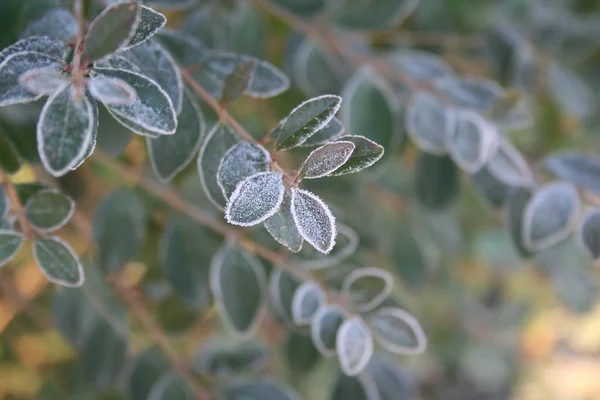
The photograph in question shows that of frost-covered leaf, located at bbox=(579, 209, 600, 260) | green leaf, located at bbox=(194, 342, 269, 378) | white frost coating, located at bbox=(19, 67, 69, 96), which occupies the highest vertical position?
white frost coating, located at bbox=(19, 67, 69, 96)

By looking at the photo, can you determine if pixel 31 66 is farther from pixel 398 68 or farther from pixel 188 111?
pixel 398 68

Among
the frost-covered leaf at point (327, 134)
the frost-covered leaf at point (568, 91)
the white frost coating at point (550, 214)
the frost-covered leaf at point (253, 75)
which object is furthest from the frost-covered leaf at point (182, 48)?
the frost-covered leaf at point (568, 91)

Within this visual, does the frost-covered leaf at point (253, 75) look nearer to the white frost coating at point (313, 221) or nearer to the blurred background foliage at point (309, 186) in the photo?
the blurred background foliage at point (309, 186)

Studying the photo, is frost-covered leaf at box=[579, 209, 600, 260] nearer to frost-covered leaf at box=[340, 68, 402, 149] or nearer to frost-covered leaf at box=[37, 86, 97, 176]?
frost-covered leaf at box=[340, 68, 402, 149]

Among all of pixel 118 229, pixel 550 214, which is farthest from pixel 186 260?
pixel 550 214

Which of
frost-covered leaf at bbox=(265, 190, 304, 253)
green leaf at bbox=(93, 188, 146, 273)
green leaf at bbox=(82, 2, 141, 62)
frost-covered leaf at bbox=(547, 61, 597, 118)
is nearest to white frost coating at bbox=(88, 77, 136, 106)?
green leaf at bbox=(82, 2, 141, 62)

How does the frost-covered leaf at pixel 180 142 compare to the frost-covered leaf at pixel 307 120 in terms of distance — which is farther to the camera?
the frost-covered leaf at pixel 180 142

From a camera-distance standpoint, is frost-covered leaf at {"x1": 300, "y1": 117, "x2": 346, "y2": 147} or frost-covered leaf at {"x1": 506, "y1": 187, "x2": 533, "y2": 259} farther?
frost-covered leaf at {"x1": 506, "y1": 187, "x2": 533, "y2": 259}
